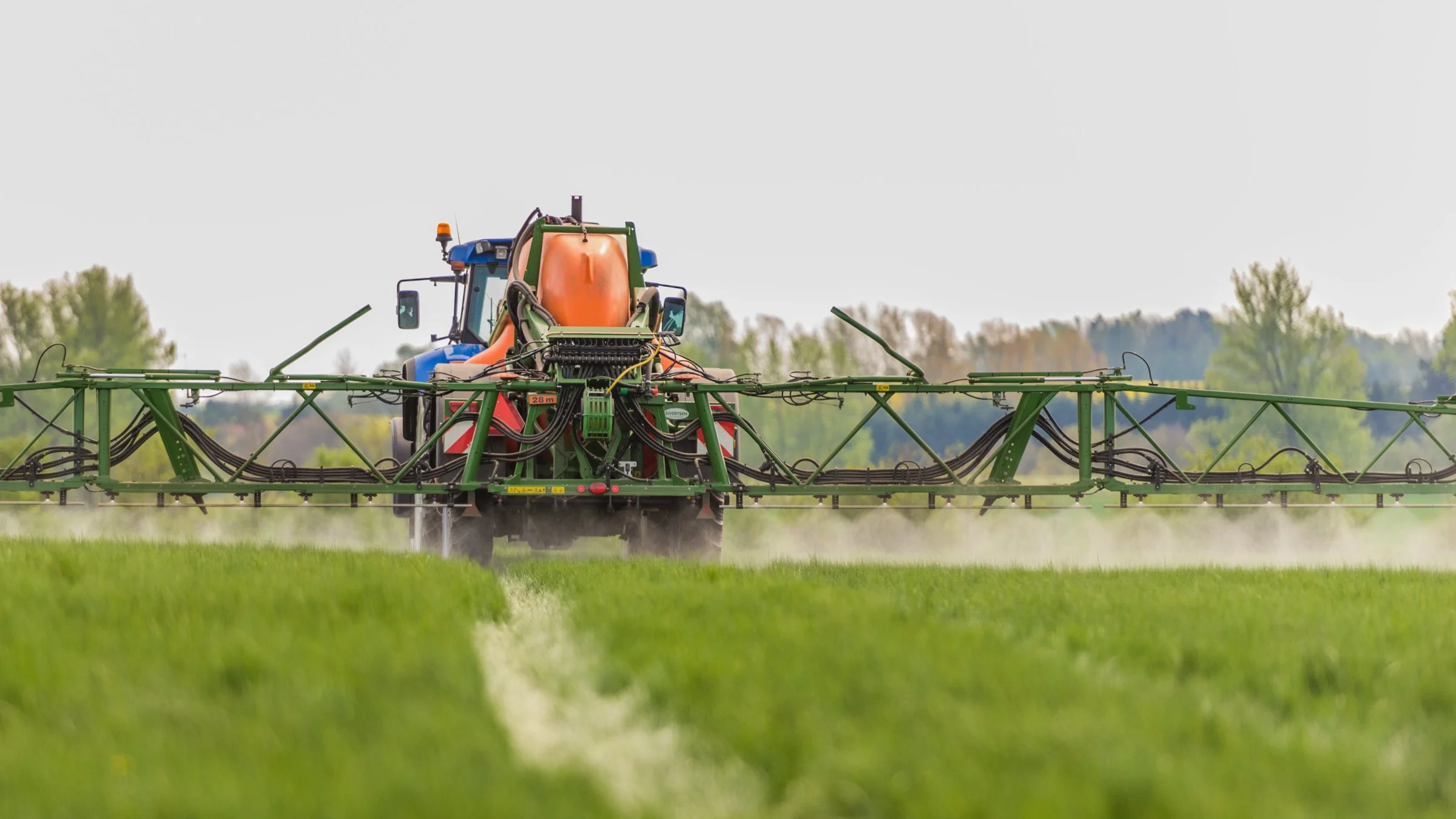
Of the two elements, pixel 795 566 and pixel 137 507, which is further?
pixel 137 507

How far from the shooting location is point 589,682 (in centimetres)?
569

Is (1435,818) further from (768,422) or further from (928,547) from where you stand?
(768,422)

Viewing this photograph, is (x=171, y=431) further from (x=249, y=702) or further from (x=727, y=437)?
(x=249, y=702)

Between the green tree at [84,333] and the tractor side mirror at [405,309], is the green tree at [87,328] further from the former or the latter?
the tractor side mirror at [405,309]

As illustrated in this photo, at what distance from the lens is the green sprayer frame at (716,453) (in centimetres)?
1289

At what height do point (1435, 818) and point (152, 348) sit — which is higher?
point (152, 348)

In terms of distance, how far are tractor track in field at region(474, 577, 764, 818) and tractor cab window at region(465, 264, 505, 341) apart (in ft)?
32.9

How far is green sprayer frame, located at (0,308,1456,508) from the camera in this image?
12.9 m

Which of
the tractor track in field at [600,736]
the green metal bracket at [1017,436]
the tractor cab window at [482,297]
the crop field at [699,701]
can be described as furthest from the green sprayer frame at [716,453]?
the tractor track in field at [600,736]

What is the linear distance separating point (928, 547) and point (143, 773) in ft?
34.6

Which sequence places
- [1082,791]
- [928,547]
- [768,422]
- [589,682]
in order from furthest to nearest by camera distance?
[768,422], [928,547], [589,682], [1082,791]

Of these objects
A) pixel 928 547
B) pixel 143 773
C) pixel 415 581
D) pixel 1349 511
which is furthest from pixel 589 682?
pixel 1349 511

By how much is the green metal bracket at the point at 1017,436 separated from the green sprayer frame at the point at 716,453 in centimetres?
1

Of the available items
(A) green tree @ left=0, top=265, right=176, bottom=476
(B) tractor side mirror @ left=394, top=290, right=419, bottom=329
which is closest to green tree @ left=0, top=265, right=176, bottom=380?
(A) green tree @ left=0, top=265, right=176, bottom=476
